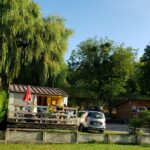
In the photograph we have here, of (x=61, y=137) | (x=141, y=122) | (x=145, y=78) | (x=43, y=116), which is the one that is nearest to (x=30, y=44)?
(x=43, y=116)

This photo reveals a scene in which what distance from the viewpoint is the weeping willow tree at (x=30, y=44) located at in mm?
32906

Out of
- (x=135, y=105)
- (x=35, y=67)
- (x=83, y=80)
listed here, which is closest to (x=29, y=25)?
(x=35, y=67)

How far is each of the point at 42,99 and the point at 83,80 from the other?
27.7m

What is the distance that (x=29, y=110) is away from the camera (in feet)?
81.3

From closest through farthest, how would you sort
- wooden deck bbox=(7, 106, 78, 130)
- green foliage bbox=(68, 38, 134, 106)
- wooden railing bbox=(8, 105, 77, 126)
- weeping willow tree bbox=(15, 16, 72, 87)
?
wooden deck bbox=(7, 106, 78, 130)
wooden railing bbox=(8, 105, 77, 126)
weeping willow tree bbox=(15, 16, 72, 87)
green foliage bbox=(68, 38, 134, 106)

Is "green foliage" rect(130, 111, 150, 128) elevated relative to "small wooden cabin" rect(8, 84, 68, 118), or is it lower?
lower

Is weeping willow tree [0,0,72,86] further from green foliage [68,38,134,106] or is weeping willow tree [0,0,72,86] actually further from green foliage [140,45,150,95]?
green foliage [140,45,150,95]

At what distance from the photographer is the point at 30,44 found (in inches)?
1427

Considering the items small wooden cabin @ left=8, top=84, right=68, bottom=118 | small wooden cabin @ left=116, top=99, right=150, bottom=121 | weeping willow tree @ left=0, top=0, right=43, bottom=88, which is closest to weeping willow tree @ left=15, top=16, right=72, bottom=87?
weeping willow tree @ left=0, top=0, right=43, bottom=88

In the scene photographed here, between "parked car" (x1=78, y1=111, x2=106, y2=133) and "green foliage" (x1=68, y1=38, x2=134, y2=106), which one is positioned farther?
"green foliage" (x1=68, y1=38, x2=134, y2=106)

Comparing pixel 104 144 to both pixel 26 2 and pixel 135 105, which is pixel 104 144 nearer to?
pixel 26 2

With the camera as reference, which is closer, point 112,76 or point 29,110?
point 29,110

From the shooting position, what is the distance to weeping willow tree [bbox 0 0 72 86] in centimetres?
3291

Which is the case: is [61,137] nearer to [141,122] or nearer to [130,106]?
[141,122]
